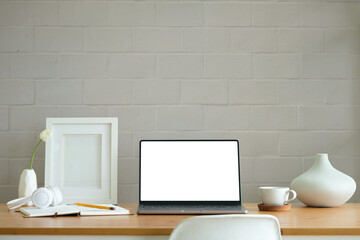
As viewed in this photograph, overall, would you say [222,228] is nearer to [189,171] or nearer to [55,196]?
[189,171]

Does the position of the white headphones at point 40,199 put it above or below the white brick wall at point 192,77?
below

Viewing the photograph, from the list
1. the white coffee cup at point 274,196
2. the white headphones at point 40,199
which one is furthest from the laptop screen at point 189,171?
the white headphones at point 40,199

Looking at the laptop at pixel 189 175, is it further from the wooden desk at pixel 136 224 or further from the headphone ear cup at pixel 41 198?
the headphone ear cup at pixel 41 198

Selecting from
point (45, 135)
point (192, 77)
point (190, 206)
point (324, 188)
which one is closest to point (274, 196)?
point (324, 188)

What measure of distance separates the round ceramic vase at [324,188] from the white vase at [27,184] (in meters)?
1.13

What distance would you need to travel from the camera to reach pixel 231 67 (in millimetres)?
2146

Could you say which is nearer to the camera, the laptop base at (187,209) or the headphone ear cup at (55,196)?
the laptop base at (187,209)

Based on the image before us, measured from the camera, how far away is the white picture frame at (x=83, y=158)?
1.98 metres

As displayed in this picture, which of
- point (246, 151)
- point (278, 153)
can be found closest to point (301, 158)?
point (278, 153)

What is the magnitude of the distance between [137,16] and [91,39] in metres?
0.25

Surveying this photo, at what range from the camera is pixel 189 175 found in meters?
1.81

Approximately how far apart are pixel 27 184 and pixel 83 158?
269mm

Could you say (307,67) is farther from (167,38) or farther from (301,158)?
(167,38)

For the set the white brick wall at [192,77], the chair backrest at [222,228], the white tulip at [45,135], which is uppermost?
the white brick wall at [192,77]
